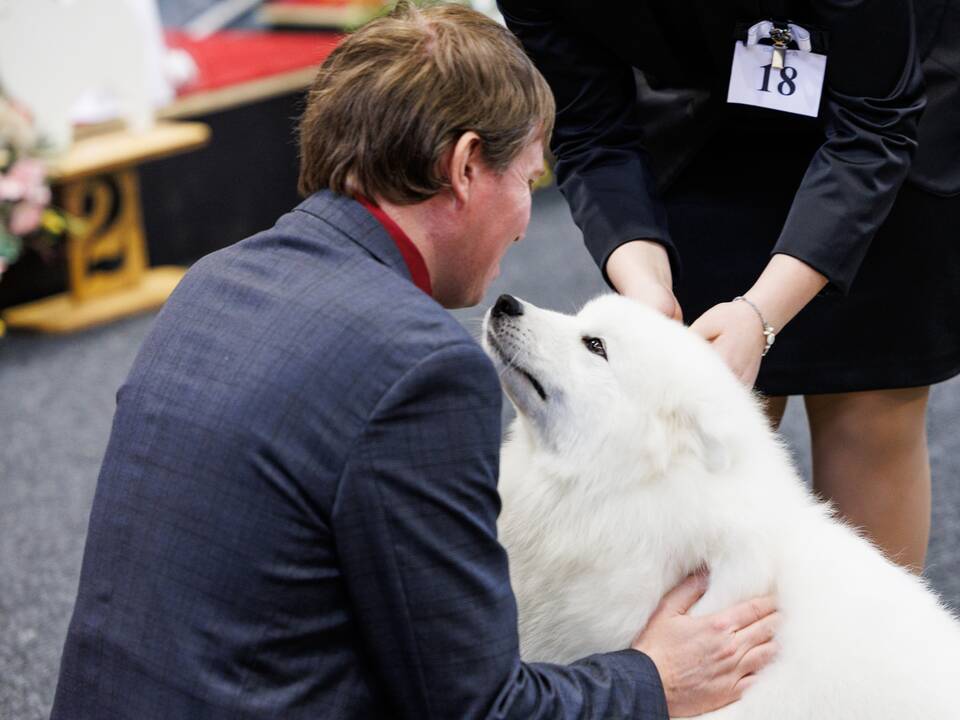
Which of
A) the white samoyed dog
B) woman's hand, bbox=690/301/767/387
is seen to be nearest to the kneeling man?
the white samoyed dog

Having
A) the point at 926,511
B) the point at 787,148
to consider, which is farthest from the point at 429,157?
the point at 926,511

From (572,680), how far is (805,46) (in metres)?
0.99

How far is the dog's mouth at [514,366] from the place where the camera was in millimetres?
1534

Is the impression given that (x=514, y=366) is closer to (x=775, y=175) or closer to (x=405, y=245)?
(x=405, y=245)

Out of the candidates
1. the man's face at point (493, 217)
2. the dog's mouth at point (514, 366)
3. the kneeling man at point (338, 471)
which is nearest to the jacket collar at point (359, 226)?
the kneeling man at point (338, 471)

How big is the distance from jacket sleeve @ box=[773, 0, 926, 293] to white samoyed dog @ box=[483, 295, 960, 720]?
0.83ft

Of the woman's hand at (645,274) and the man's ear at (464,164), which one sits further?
the woman's hand at (645,274)

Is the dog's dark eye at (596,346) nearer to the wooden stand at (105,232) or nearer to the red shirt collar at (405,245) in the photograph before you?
the red shirt collar at (405,245)

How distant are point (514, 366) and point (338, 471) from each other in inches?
21.1

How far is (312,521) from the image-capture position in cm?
105

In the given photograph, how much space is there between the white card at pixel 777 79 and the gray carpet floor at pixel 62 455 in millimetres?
610

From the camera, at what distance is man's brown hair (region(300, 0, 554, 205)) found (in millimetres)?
1191

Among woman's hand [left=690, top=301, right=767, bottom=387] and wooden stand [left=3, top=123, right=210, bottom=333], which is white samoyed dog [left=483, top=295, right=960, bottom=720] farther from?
wooden stand [left=3, top=123, right=210, bottom=333]

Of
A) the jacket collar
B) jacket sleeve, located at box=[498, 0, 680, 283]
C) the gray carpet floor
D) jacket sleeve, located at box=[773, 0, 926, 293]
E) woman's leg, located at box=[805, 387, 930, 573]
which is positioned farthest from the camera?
the gray carpet floor
